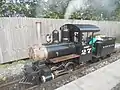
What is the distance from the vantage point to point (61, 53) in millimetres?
6020

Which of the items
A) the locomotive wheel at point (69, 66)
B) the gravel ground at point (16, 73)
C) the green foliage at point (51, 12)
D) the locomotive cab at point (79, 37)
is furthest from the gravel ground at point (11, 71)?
the green foliage at point (51, 12)

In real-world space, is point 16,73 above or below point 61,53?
below

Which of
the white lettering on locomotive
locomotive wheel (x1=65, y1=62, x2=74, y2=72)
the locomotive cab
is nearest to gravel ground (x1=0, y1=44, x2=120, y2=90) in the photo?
locomotive wheel (x1=65, y1=62, x2=74, y2=72)

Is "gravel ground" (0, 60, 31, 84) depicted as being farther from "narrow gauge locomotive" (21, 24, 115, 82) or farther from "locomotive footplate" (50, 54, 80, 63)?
"locomotive footplate" (50, 54, 80, 63)

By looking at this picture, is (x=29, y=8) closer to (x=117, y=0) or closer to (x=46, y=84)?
(x=46, y=84)

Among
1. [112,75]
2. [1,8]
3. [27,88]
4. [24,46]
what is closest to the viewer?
[27,88]

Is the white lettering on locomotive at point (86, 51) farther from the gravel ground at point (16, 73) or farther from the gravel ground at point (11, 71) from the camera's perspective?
the gravel ground at point (11, 71)

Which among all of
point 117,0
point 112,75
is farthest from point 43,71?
point 117,0

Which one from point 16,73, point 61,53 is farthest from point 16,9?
point 61,53

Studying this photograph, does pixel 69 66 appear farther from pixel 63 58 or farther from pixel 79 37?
pixel 79 37

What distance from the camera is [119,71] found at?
612 cm

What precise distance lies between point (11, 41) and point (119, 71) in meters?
5.63

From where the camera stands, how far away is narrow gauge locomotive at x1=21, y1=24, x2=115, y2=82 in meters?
5.50

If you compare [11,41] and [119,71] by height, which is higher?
[11,41]
